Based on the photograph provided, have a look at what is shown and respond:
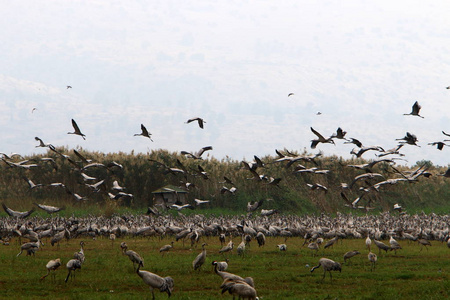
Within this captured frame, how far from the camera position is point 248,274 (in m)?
20.6

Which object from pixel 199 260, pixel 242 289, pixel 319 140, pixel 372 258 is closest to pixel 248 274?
pixel 199 260

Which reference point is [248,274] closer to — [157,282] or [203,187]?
[157,282]

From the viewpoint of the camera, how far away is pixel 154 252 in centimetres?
2852

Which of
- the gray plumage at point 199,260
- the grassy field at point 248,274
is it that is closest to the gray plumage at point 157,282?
the grassy field at point 248,274

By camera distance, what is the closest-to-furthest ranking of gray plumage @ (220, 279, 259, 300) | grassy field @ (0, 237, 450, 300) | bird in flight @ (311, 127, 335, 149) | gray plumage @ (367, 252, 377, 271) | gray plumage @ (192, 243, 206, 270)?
gray plumage @ (220, 279, 259, 300) → grassy field @ (0, 237, 450, 300) → gray plumage @ (192, 243, 206, 270) → gray plumage @ (367, 252, 377, 271) → bird in flight @ (311, 127, 335, 149)

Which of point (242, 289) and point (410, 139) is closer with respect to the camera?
point (242, 289)

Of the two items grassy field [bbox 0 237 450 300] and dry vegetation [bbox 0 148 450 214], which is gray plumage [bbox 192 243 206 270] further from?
dry vegetation [bbox 0 148 450 214]

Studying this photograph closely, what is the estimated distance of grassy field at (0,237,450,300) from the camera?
55.2 feet

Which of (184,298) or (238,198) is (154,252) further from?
(238,198)

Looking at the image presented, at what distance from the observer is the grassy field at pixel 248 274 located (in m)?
16.8

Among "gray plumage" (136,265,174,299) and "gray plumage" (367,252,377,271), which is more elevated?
"gray plumage" (136,265,174,299)

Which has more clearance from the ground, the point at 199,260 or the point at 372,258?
the point at 199,260

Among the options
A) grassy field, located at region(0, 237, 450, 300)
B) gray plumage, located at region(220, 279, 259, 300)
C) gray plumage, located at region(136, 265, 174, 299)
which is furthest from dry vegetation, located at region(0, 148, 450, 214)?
gray plumage, located at region(220, 279, 259, 300)

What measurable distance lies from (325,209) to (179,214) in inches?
594
